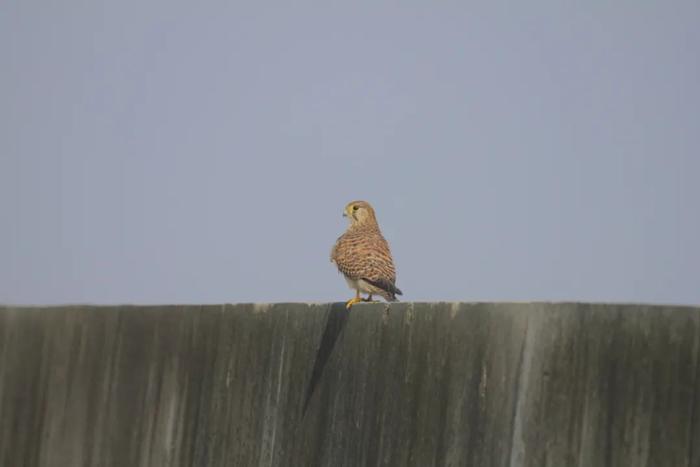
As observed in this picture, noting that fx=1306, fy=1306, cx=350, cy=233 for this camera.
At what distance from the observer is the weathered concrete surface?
5.54 meters

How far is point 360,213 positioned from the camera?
11.6m

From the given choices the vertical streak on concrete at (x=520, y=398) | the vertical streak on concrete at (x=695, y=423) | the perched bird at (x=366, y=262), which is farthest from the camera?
the perched bird at (x=366, y=262)

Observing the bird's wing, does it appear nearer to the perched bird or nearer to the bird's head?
the perched bird

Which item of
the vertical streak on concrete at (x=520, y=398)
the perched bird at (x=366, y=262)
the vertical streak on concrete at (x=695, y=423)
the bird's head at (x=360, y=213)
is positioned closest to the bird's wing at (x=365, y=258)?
the perched bird at (x=366, y=262)

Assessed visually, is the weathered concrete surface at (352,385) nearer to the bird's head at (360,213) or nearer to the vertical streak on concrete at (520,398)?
the vertical streak on concrete at (520,398)

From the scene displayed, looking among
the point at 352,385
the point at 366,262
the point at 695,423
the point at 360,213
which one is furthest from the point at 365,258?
the point at 695,423

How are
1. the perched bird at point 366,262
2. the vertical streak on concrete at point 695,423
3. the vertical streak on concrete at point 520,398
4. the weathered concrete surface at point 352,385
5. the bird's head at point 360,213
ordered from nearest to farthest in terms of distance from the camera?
1. the vertical streak on concrete at point 695,423
2. the weathered concrete surface at point 352,385
3. the vertical streak on concrete at point 520,398
4. the perched bird at point 366,262
5. the bird's head at point 360,213

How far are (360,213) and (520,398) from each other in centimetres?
570

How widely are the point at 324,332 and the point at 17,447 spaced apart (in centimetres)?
448

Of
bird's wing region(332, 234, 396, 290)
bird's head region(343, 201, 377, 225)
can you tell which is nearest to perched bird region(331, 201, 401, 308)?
bird's wing region(332, 234, 396, 290)

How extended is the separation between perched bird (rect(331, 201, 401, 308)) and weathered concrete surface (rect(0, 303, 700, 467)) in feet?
3.66

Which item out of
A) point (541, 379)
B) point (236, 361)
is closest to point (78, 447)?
point (236, 361)

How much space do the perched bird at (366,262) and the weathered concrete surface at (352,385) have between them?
3.66 ft

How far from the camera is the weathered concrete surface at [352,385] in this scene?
218 inches
